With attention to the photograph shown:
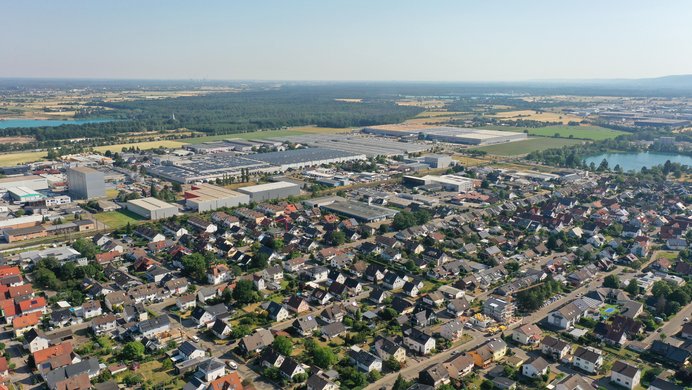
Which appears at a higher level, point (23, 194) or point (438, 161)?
point (438, 161)

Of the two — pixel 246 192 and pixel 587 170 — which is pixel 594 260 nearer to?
pixel 246 192

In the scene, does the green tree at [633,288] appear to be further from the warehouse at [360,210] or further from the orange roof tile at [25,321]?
the orange roof tile at [25,321]

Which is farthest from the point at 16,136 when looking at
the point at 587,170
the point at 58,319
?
the point at 587,170

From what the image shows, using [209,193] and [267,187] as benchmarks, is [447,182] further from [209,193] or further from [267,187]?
[209,193]

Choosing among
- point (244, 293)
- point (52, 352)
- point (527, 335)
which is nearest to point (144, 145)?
point (244, 293)

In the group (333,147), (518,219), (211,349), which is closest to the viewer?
(211,349)

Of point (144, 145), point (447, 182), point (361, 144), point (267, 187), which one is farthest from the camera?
point (361, 144)

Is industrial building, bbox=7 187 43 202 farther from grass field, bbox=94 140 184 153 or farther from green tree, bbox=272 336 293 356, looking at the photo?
green tree, bbox=272 336 293 356
